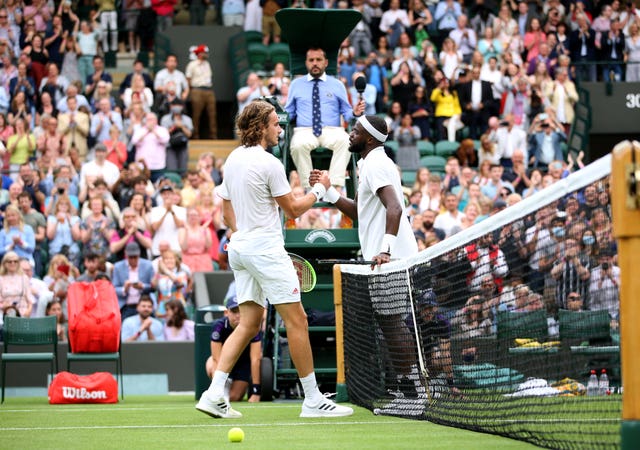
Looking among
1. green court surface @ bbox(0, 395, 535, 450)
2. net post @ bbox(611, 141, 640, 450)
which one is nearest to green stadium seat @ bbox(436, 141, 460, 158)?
green court surface @ bbox(0, 395, 535, 450)

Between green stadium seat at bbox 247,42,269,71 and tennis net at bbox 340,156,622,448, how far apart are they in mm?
15322

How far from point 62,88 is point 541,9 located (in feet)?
35.9

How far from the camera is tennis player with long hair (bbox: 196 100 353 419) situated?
8.59m

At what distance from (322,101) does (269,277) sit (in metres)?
4.96

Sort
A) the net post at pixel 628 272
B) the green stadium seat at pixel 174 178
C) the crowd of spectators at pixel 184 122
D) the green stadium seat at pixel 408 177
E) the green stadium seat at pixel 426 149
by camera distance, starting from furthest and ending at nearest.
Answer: the green stadium seat at pixel 426 149 < the green stadium seat at pixel 408 177 < the green stadium seat at pixel 174 178 < the crowd of spectators at pixel 184 122 < the net post at pixel 628 272

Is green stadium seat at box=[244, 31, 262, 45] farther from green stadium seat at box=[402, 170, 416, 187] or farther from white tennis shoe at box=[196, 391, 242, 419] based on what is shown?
white tennis shoe at box=[196, 391, 242, 419]

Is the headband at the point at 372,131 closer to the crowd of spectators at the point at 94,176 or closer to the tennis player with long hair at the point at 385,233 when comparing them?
the tennis player with long hair at the point at 385,233

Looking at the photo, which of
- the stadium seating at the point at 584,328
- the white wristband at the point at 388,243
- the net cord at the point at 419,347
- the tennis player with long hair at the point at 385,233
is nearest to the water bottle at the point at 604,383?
the stadium seating at the point at 584,328

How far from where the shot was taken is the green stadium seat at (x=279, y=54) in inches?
966

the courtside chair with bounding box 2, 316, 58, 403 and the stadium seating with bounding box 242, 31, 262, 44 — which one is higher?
the stadium seating with bounding box 242, 31, 262, 44

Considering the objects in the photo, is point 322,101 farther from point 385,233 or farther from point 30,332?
point 30,332

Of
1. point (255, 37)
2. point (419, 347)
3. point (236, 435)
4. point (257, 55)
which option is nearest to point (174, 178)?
point (257, 55)

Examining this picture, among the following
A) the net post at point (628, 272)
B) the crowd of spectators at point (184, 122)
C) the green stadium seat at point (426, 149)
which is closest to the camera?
the net post at point (628, 272)

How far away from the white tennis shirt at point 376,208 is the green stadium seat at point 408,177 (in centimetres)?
1131
